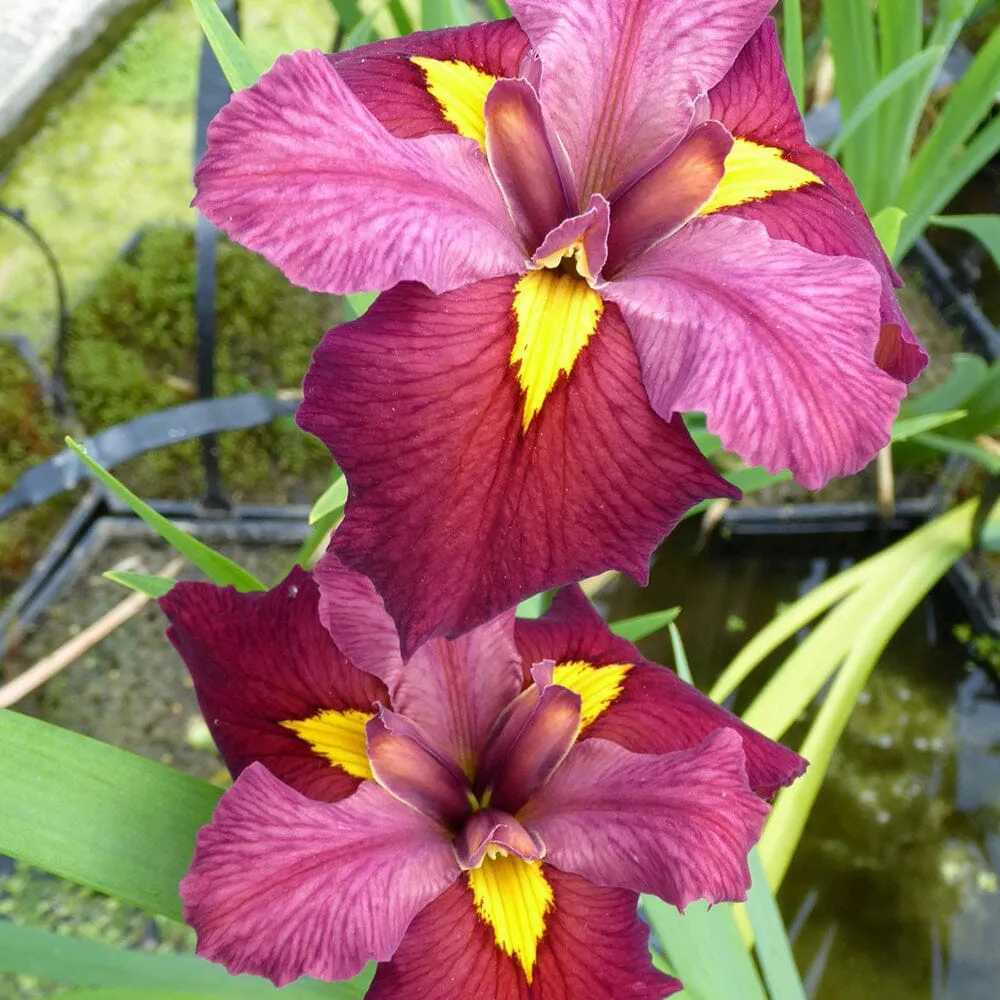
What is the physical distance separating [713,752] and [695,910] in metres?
0.20

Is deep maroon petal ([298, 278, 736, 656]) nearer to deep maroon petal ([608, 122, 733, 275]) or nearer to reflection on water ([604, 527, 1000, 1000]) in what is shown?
deep maroon petal ([608, 122, 733, 275])

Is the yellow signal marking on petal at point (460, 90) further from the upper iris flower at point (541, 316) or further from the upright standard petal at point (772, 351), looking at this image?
the upright standard petal at point (772, 351)

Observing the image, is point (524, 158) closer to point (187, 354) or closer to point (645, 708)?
point (645, 708)

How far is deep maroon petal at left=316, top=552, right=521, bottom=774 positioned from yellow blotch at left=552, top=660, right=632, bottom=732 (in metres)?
0.04

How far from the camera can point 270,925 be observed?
0.44 metres

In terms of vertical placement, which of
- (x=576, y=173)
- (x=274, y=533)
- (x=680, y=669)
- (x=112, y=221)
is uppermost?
(x=576, y=173)

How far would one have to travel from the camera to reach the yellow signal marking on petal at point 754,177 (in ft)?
1.79

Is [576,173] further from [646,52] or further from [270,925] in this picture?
[270,925]

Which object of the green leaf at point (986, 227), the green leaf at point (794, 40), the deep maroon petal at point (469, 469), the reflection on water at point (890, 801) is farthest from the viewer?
the reflection on water at point (890, 801)

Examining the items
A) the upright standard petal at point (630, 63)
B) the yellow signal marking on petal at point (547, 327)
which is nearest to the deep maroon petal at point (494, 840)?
the yellow signal marking on petal at point (547, 327)

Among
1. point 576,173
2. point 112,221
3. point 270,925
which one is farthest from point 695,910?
point 112,221

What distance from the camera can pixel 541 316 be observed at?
477 millimetres

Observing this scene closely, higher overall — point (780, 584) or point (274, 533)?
point (274, 533)

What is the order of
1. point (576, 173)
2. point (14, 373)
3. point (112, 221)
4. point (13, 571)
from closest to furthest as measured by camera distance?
point (576, 173) < point (13, 571) < point (14, 373) < point (112, 221)
